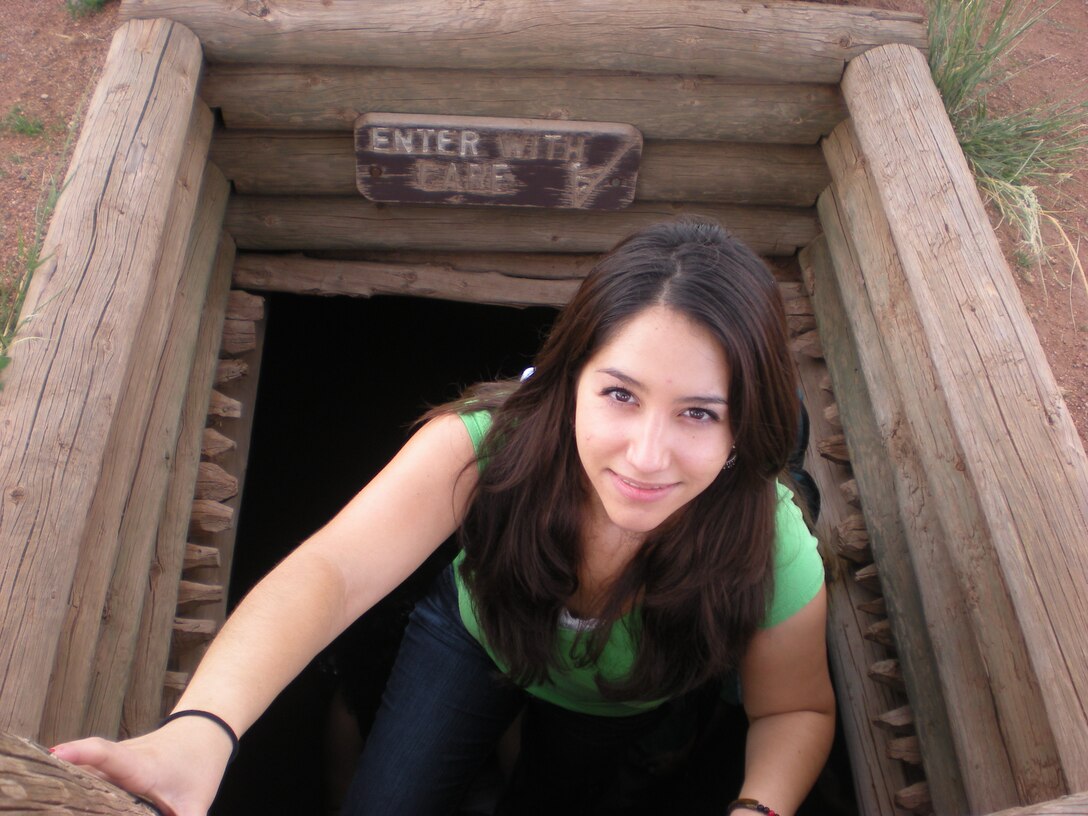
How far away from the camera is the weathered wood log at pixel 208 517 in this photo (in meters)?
2.92

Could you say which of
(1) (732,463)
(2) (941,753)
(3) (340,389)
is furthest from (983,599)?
(3) (340,389)

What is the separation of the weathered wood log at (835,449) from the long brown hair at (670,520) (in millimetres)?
1194

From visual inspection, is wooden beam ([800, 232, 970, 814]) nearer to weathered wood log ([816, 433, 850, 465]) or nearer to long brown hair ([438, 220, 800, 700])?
weathered wood log ([816, 433, 850, 465])

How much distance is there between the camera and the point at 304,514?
5.20 metres

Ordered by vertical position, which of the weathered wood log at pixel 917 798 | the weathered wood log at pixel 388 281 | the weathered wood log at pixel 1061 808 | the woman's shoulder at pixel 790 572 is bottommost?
the weathered wood log at pixel 1061 808

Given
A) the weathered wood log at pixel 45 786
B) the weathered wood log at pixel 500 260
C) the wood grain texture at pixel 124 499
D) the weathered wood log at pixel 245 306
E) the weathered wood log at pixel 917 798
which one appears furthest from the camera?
the weathered wood log at pixel 500 260

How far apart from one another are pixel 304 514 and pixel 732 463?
3572 millimetres

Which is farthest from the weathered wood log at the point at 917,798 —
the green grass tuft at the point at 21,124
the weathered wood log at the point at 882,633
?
the green grass tuft at the point at 21,124

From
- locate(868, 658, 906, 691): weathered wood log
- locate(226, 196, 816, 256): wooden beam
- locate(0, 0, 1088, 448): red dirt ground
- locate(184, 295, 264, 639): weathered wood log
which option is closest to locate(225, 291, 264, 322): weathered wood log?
locate(184, 295, 264, 639): weathered wood log

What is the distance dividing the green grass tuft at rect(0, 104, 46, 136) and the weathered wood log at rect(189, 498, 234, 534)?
1354mm

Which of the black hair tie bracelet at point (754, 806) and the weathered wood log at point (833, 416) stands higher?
the weathered wood log at point (833, 416)

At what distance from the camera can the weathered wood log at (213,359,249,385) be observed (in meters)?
3.36

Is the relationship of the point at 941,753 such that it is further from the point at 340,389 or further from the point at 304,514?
the point at 340,389

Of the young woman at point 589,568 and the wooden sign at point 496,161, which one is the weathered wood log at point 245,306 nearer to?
the wooden sign at point 496,161
